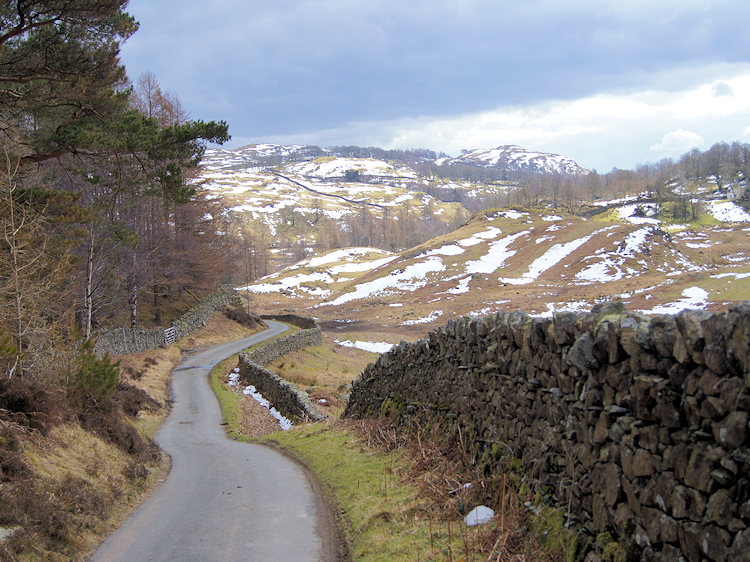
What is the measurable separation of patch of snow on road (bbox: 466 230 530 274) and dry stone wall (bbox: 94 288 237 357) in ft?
157

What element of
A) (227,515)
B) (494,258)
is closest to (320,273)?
(494,258)

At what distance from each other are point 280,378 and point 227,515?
16.0 m

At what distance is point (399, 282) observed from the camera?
9075cm

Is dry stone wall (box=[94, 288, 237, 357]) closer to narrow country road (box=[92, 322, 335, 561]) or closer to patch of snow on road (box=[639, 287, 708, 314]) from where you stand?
narrow country road (box=[92, 322, 335, 561])

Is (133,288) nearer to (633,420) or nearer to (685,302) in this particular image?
(685,302)

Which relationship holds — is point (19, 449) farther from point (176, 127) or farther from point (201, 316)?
point (201, 316)

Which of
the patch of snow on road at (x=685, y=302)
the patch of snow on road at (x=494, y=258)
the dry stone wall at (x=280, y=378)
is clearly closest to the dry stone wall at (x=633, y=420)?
the dry stone wall at (x=280, y=378)

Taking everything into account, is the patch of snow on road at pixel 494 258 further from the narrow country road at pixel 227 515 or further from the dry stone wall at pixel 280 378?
the narrow country road at pixel 227 515

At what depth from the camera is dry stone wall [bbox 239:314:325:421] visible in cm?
1982

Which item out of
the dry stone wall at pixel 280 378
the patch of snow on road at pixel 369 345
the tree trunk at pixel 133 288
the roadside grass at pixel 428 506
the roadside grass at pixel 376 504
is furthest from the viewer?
the patch of snow on road at pixel 369 345

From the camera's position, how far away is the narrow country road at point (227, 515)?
7.07 metres

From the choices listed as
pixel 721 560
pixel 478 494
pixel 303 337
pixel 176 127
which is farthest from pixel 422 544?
pixel 303 337

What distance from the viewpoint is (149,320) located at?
41.9 metres

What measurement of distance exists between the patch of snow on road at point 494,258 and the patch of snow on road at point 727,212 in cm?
4927
